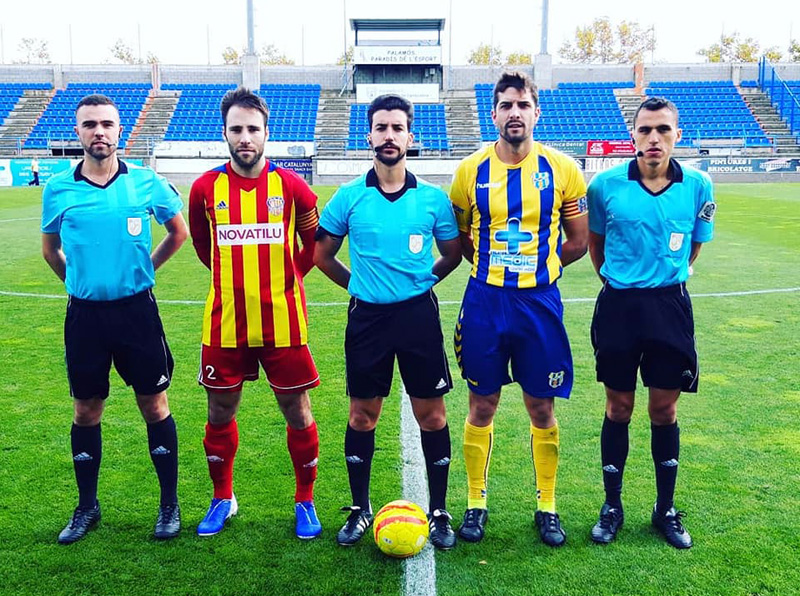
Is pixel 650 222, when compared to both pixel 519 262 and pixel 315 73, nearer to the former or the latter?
pixel 519 262

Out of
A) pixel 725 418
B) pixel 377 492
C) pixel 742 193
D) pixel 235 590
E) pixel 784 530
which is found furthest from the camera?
pixel 742 193

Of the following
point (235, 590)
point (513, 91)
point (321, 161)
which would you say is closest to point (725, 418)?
point (513, 91)

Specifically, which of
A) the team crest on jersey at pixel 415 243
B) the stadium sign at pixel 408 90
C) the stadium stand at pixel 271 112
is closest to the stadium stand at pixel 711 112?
the stadium sign at pixel 408 90

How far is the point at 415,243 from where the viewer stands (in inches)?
137

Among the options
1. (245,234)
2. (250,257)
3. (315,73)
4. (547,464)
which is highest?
(315,73)

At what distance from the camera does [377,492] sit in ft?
13.1

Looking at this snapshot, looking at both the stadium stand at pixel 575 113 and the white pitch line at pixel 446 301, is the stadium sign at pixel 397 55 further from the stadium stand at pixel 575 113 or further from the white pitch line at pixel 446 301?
the white pitch line at pixel 446 301

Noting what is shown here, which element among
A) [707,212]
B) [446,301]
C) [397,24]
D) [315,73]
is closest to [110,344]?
[707,212]

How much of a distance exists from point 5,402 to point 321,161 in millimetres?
26065

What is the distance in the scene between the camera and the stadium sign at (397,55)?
38.9 metres

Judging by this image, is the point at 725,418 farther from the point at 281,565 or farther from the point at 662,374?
the point at 281,565

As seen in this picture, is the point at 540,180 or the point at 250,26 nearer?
the point at 540,180

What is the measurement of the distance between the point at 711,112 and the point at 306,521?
39988 mm

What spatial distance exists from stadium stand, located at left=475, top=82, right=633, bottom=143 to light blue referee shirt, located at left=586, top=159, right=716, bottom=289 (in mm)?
32655
